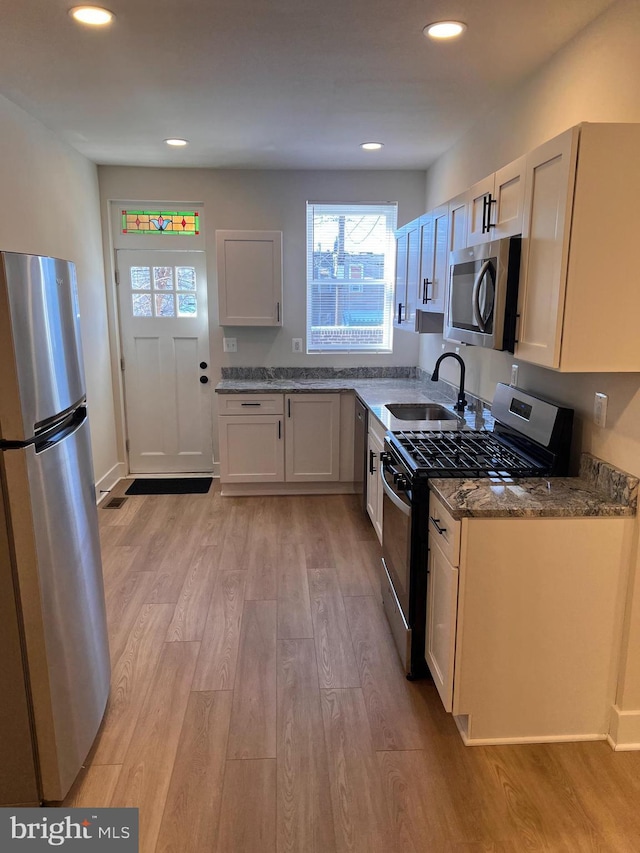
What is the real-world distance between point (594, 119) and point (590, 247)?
731mm

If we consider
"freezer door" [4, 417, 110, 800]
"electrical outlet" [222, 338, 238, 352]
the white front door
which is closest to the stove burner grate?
"freezer door" [4, 417, 110, 800]

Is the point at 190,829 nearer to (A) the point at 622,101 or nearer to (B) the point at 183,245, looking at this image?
(A) the point at 622,101

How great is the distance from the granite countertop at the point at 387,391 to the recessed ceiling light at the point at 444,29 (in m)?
1.71

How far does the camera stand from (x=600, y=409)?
214 cm

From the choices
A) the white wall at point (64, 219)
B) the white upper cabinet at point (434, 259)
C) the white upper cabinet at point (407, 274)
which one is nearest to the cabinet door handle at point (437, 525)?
the white upper cabinet at point (434, 259)

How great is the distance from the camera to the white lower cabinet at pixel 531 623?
2.00m

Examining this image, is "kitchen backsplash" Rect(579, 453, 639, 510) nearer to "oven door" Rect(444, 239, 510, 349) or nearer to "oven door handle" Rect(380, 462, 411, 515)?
"oven door" Rect(444, 239, 510, 349)

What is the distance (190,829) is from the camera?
5.90 feet

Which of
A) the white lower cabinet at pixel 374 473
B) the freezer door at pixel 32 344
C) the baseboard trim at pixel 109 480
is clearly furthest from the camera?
the baseboard trim at pixel 109 480

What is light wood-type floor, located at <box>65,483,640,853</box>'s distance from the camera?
5.89 ft

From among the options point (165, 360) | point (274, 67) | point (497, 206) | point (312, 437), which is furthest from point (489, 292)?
point (165, 360)

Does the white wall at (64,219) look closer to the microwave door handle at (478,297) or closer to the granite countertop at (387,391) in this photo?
the granite countertop at (387,391)

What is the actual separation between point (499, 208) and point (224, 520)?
Answer: 2.83 m

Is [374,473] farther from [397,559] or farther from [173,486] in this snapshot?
[173,486]
